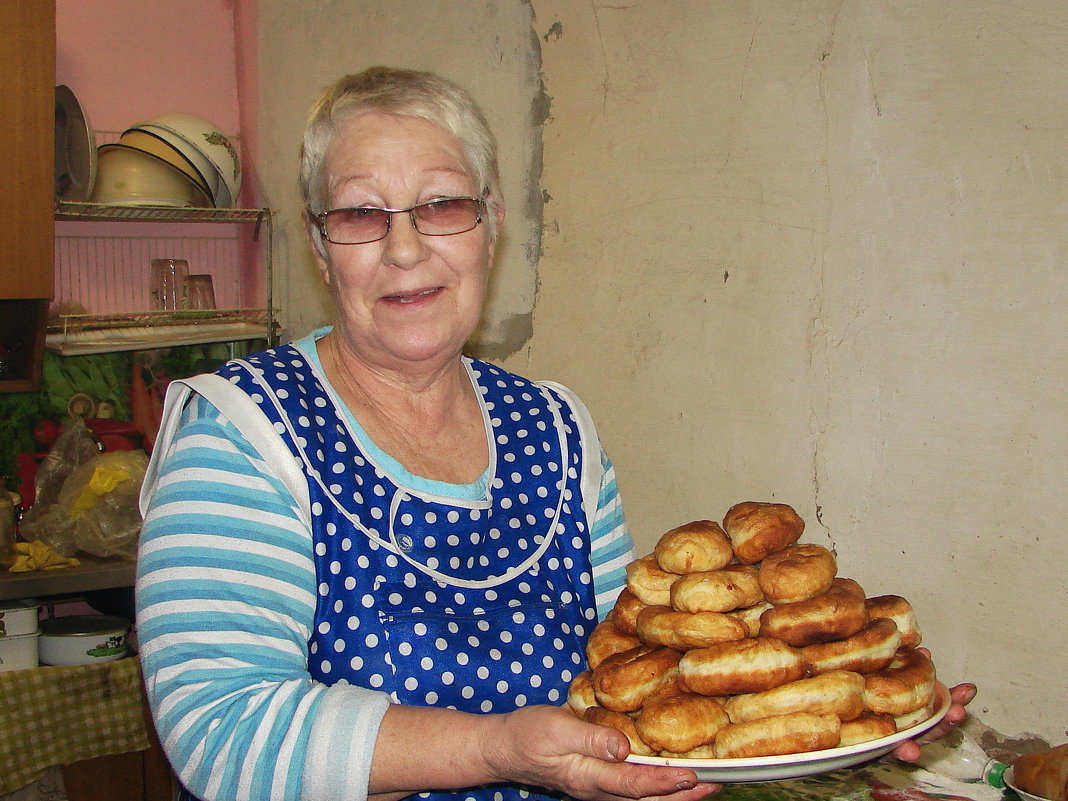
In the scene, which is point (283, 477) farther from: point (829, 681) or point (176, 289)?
point (176, 289)

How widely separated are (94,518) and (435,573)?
196 centimetres

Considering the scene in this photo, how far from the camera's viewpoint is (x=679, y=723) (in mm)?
1036

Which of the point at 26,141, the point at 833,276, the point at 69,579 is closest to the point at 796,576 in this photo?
the point at 833,276

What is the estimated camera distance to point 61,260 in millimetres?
3414

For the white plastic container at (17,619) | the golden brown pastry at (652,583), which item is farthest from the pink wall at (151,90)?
the golden brown pastry at (652,583)

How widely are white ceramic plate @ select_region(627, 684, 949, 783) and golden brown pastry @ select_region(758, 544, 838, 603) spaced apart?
177mm

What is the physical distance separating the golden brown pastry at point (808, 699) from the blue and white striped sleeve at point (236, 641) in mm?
407

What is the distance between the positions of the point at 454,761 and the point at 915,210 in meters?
1.40

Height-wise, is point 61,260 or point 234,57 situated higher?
point 234,57

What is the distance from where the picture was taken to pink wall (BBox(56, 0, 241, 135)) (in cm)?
342

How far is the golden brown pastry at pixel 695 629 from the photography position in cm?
110

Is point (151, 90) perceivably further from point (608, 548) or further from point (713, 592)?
point (713, 592)

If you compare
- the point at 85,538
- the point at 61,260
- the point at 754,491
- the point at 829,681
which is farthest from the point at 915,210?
the point at 61,260

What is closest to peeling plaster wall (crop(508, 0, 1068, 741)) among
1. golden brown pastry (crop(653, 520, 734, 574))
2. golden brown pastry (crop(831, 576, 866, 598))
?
golden brown pastry (crop(831, 576, 866, 598))
